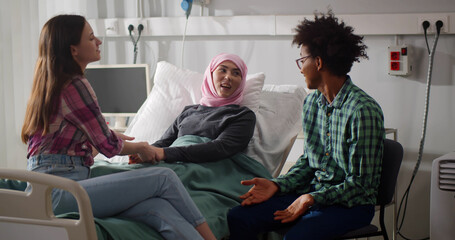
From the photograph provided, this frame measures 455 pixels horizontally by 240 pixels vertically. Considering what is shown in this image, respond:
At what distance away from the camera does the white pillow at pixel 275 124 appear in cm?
254

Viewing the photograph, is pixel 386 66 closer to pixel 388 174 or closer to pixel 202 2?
pixel 202 2

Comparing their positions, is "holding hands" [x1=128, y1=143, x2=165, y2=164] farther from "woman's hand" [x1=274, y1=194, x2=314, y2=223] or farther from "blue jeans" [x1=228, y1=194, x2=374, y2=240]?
"woman's hand" [x1=274, y1=194, x2=314, y2=223]

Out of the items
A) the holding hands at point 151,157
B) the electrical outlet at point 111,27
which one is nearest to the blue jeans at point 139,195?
the holding hands at point 151,157

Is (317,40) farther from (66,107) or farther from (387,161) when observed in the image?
(66,107)

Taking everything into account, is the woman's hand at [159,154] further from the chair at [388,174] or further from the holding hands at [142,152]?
the chair at [388,174]

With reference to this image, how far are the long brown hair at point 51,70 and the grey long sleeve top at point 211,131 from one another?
595 millimetres

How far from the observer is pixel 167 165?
224cm

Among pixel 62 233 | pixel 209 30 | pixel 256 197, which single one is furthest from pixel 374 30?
pixel 62 233

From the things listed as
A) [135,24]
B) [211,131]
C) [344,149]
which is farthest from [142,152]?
[135,24]

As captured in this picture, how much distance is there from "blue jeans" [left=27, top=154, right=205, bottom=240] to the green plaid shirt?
0.39 metres

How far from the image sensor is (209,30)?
3.34m

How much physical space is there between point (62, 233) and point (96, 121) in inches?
15.9

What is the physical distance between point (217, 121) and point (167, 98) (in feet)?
1.73

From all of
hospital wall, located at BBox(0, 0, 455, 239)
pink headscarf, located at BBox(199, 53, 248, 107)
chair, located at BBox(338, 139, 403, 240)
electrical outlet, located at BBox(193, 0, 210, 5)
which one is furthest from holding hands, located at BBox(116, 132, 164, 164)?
electrical outlet, located at BBox(193, 0, 210, 5)
